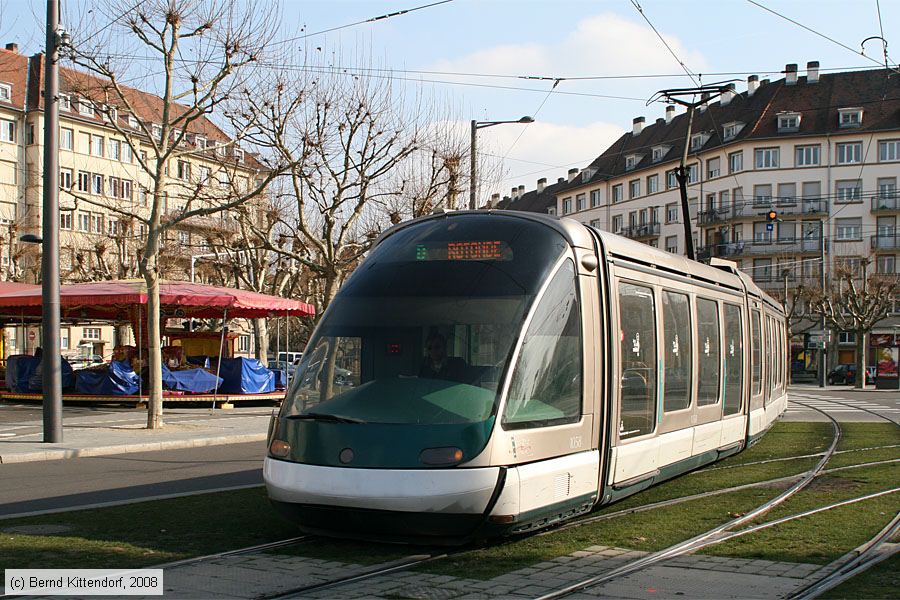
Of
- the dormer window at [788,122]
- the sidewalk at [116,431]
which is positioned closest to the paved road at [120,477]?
the sidewalk at [116,431]

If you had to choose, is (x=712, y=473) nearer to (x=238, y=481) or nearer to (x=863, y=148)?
(x=238, y=481)

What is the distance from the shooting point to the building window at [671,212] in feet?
250

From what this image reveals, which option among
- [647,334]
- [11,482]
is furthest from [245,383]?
[647,334]

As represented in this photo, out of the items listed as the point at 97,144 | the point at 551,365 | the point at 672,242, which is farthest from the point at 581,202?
the point at 551,365

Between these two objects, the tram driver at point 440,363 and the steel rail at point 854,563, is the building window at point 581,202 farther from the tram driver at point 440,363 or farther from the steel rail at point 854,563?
the tram driver at point 440,363

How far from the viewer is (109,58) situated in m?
20.4

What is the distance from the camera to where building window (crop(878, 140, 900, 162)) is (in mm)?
70438

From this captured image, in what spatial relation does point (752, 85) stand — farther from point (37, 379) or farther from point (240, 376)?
point (37, 379)

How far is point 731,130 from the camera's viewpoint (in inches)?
2960

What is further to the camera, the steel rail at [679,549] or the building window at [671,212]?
the building window at [671,212]

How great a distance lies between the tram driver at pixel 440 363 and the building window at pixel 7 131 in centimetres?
6448

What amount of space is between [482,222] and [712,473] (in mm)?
6025

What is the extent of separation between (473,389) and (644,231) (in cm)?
7138

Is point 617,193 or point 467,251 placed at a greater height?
point 617,193
